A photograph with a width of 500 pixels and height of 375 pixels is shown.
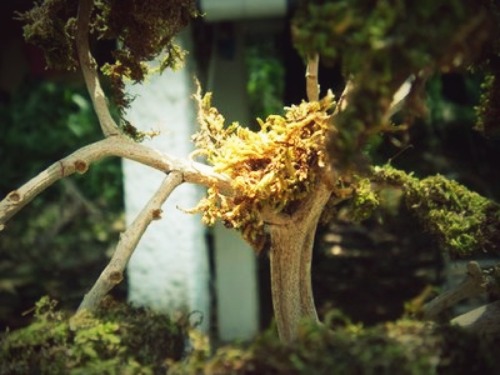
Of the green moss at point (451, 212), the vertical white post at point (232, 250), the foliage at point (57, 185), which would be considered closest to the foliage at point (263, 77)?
the vertical white post at point (232, 250)

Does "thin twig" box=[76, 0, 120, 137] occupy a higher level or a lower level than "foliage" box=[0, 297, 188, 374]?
higher

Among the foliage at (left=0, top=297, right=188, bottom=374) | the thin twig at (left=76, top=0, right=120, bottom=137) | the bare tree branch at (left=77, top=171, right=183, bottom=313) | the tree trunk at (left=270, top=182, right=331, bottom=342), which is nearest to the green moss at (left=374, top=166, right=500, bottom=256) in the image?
the tree trunk at (left=270, top=182, right=331, bottom=342)

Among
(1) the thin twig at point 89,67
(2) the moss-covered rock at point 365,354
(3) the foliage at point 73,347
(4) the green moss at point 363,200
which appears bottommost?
(2) the moss-covered rock at point 365,354

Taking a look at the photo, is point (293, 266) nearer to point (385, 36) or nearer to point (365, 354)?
point (365, 354)

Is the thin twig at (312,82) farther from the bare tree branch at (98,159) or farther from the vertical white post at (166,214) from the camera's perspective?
the vertical white post at (166,214)

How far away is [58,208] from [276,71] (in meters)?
2.31

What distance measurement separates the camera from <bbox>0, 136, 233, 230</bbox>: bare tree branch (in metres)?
2.22

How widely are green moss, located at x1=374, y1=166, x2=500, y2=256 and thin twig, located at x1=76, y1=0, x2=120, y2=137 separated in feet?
3.11

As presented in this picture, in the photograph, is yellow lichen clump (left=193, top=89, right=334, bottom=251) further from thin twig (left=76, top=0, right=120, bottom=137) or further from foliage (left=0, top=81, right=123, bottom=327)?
foliage (left=0, top=81, right=123, bottom=327)

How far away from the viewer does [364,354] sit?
1.72m

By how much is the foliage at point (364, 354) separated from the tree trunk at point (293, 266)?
465 millimetres

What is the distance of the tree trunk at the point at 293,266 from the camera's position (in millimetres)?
2338

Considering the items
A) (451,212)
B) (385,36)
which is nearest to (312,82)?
(451,212)

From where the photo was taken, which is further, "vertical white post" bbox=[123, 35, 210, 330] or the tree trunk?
"vertical white post" bbox=[123, 35, 210, 330]
